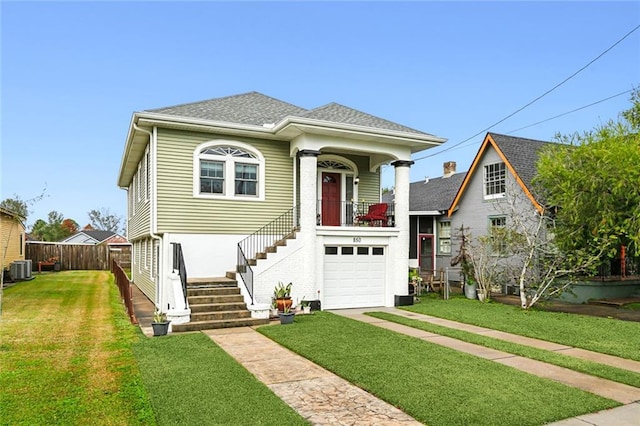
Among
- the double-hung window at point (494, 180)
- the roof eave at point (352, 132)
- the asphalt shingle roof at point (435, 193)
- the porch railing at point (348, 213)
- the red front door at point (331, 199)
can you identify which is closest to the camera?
the roof eave at point (352, 132)

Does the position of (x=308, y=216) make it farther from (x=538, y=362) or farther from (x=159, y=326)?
(x=538, y=362)

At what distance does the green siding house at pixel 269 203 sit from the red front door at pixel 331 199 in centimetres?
3

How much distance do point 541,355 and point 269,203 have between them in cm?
849

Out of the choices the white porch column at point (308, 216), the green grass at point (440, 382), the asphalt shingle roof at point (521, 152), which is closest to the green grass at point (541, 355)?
the green grass at point (440, 382)

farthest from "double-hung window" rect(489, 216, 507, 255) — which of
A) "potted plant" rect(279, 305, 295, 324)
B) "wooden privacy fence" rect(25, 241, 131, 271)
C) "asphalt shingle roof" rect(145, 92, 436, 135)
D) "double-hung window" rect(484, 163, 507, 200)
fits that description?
"wooden privacy fence" rect(25, 241, 131, 271)

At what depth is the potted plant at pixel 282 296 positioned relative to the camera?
1121cm

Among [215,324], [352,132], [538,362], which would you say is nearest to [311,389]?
[538,362]

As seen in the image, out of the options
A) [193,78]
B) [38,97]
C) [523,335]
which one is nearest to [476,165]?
[523,335]

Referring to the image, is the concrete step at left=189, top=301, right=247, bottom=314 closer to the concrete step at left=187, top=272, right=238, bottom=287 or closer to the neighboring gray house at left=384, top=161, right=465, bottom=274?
the concrete step at left=187, top=272, right=238, bottom=287

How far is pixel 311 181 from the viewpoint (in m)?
12.8

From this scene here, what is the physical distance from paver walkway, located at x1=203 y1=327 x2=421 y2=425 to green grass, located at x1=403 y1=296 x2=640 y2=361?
16.8ft

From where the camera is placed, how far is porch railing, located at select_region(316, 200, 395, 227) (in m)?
14.5

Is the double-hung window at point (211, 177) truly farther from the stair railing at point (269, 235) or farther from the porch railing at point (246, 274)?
the porch railing at point (246, 274)

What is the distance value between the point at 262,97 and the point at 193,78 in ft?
21.5
